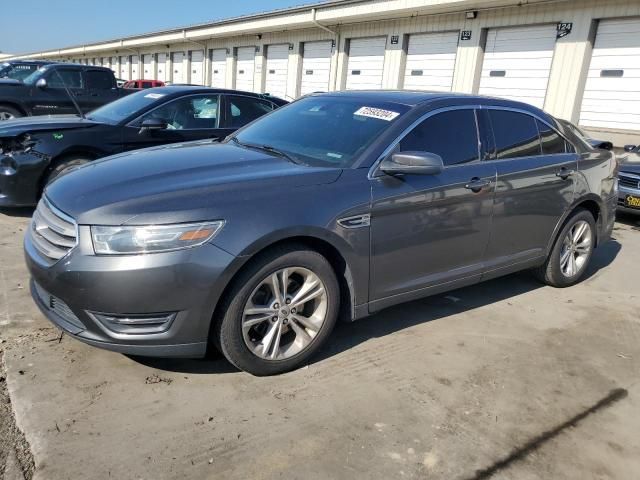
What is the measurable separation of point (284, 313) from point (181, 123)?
425cm

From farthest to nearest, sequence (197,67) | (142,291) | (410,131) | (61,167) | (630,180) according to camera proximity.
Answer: (197,67) < (630,180) < (61,167) < (410,131) < (142,291)

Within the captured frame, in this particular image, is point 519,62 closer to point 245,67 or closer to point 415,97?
point 415,97

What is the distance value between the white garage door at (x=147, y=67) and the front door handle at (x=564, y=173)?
114 feet

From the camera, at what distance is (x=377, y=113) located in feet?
11.9

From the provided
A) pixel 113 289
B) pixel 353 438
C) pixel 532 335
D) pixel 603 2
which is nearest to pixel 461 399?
pixel 353 438

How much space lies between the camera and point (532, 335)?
3936 millimetres

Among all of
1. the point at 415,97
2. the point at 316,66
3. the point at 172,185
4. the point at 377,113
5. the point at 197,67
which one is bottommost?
the point at 172,185

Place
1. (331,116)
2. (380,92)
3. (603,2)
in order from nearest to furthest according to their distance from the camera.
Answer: (331,116) < (380,92) < (603,2)

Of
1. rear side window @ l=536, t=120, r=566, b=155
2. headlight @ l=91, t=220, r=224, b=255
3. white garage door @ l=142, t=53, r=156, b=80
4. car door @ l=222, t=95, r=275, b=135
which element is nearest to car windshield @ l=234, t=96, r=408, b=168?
headlight @ l=91, t=220, r=224, b=255

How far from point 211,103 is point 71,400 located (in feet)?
15.6

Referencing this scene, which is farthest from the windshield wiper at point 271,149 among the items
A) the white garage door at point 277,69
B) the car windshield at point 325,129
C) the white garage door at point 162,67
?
the white garage door at point 162,67

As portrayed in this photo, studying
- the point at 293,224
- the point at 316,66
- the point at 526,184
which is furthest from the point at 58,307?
the point at 316,66

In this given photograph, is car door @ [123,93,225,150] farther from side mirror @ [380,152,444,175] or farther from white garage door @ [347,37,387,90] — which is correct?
white garage door @ [347,37,387,90]

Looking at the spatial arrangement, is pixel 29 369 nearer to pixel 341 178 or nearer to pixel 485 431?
pixel 341 178
